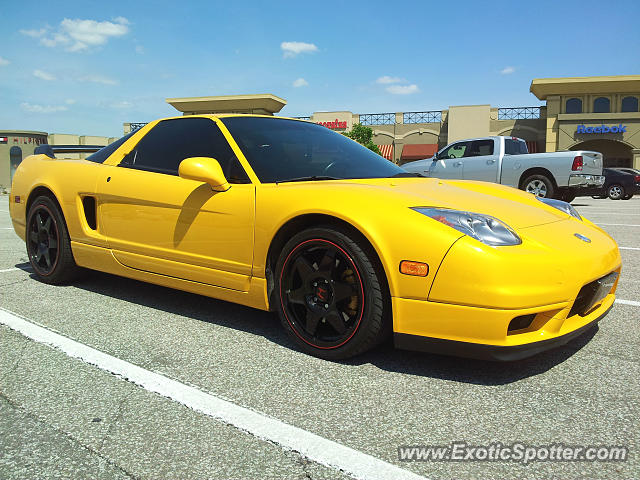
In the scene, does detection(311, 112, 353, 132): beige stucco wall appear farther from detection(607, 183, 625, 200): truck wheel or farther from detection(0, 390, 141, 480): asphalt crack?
detection(0, 390, 141, 480): asphalt crack

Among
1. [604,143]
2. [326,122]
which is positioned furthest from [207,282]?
[326,122]

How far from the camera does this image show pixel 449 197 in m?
2.69

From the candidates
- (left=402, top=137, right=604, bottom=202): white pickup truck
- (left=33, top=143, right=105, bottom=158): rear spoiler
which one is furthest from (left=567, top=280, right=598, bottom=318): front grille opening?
(left=402, top=137, right=604, bottom=202): white pickup truck

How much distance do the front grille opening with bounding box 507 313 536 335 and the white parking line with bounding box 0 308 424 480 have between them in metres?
0.87

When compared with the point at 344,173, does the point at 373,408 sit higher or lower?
lower

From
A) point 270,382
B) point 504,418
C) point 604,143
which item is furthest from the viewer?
point 604,143

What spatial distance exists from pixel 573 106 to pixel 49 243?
4206 cm

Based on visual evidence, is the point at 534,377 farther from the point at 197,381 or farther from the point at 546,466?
the point at 197,381

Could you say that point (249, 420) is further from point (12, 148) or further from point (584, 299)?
point (12, 148)

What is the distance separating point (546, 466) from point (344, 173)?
1.98 m

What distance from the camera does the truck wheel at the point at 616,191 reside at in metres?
19.2

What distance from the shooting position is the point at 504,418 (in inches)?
77.7

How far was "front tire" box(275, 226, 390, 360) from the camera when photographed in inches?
94.8

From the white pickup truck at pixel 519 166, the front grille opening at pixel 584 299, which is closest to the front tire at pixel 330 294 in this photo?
the front grille opening at pixel 584 299
